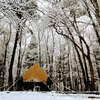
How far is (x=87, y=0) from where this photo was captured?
10.5 meters

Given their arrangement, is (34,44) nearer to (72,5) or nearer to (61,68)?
(61,68)

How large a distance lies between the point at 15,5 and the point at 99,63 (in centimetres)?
2543

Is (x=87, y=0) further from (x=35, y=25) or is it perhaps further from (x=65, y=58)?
(x=65, y=58)

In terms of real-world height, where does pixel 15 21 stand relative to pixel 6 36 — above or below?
below

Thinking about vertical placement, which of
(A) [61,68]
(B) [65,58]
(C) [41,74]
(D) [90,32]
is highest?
(D) [90,32]

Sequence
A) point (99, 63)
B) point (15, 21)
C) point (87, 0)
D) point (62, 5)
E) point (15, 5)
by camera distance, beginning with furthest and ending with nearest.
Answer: point (99, 63) → point (62, 5) → point (87, 0) → point (15, 21) → point (15, 5)

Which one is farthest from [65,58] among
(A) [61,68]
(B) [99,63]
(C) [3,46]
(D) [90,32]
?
(C) [3,46]

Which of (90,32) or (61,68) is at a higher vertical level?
(90,32)

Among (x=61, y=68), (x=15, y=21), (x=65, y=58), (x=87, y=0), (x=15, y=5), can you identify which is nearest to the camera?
(x=15, y=5)

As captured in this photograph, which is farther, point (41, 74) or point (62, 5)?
point (41, 74)

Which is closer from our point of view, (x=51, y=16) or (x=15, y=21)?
(x=15, y=21)

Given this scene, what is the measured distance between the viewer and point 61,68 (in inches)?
1184

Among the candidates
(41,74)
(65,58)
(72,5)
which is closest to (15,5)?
(72,5)

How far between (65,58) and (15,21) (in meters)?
27.6
